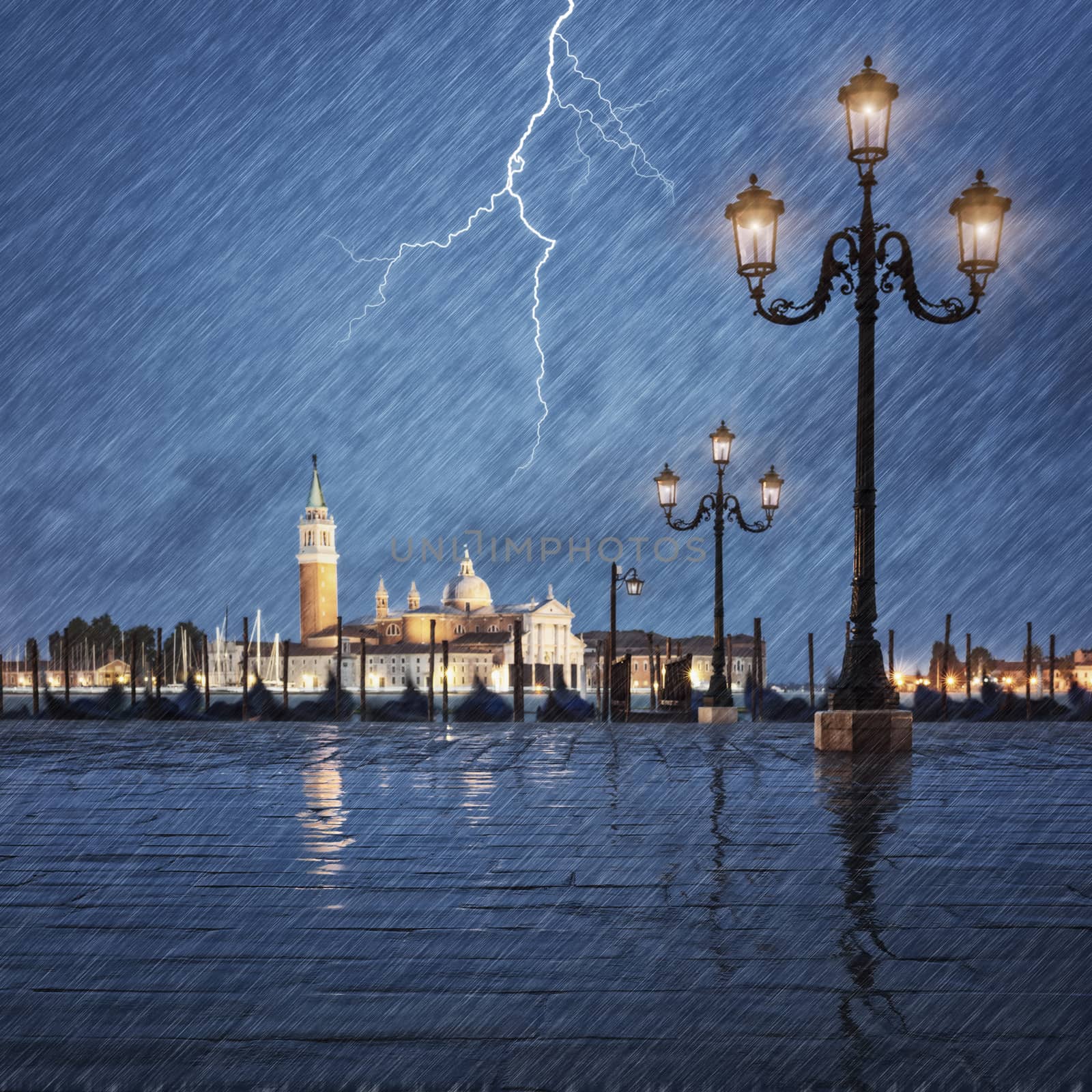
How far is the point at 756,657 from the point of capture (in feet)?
110

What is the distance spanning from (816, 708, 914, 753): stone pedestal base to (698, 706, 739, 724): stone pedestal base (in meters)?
9.47

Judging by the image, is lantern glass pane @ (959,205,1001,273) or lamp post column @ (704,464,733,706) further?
lamp post column @ (704,464,733,706)

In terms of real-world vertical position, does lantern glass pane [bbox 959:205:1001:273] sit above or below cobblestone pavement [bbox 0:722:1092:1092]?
above

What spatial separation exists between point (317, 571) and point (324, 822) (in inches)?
4998

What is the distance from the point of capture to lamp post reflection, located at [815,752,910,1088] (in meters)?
2.74

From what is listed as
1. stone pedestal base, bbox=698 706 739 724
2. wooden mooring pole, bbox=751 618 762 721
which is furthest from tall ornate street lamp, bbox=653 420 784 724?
wooden mooring pole, bbox=751 618 762 721

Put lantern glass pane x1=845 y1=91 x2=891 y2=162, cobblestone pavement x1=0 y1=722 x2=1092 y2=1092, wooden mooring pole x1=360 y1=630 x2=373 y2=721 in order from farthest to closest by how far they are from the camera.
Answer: wooden mooring pole x1=360 y1=630 x2=373 y2=721 → lantern glass pane x1=845 y1=91 x2=891 y2=162 → cobblestone pavement x1=0 y1=722 x2=1092 y2=1092

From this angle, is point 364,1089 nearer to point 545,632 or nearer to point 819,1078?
point 819,1078

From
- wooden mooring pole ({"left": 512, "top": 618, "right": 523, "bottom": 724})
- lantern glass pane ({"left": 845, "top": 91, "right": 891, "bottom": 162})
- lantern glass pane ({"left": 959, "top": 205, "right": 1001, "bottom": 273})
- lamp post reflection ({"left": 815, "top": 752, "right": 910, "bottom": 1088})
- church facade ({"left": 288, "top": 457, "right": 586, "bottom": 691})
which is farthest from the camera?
church facade ({"left": 288, "top": 457, "right": 586, "bottom": 691})

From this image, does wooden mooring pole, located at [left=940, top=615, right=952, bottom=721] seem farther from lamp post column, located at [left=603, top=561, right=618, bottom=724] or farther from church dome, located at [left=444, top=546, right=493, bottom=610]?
church dome, located at [left=444, top=546, right=493, bottom=610]

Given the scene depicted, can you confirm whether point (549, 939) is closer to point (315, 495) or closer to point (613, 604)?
point (613, 604)

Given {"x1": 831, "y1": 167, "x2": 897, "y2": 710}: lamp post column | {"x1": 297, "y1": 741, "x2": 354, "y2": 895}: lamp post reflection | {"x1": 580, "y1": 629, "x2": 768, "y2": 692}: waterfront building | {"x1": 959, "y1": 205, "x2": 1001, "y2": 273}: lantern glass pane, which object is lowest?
{"x1": 580, "y1": 629, "x2": 768, "y2": 692}: waterfront building

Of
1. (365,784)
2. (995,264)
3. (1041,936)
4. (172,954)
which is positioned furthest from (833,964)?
(995,264)

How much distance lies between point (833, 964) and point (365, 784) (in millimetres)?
5585
